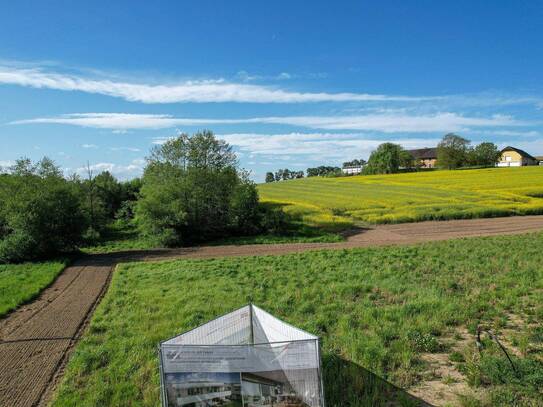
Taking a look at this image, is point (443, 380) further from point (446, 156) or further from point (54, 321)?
point (446, 156)

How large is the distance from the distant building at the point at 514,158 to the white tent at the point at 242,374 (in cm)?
12412

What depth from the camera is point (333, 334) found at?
306 inches

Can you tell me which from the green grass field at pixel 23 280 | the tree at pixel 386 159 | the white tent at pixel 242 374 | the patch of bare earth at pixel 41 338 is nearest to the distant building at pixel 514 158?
the tree at pixel 386 159

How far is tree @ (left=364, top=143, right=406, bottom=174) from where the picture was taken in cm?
10244

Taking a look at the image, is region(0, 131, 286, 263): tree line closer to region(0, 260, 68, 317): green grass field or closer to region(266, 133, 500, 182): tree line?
region(0, 260, 68, 317): green grass field

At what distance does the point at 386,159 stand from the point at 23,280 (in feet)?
318

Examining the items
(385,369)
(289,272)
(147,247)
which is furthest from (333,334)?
(147,247)

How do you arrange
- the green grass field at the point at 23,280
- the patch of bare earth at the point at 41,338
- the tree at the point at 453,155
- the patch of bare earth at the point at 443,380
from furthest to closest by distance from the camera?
the tree at the point at 453,155 → the green grass field at the point at 23,280 → the patch of bare earth at the point at 41,338 → the patch of bare earth at the point at 443,380

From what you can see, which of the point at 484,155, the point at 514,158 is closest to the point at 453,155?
the point at 484,155

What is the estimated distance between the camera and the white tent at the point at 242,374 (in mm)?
4641

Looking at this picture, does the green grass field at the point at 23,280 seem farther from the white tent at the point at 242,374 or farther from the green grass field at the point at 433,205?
the green grass field at the point at 433,205

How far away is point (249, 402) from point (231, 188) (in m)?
26.5

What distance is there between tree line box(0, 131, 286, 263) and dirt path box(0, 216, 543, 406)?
266 centimetres

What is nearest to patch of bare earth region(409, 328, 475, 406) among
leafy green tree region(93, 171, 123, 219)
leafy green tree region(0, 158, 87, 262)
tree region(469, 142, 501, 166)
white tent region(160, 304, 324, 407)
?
white tent region(160, 304, 324, 407)
